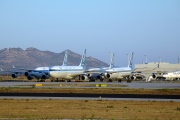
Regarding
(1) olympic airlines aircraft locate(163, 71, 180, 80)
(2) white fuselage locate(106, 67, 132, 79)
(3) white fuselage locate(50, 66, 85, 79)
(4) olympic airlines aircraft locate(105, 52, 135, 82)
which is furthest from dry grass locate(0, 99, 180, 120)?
(1) olympic airlines aircraft locate(163, 71, 180, 80)

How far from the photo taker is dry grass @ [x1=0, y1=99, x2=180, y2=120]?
34.8 m

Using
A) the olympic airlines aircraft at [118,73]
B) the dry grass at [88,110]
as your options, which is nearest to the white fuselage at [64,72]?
the olympic airlines aircraft at [118,73]

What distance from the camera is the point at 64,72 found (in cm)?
12462

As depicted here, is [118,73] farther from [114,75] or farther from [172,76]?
[172,76]

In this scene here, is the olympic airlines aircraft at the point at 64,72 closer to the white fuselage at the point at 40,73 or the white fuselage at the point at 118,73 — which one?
the white fuselage at the point at 40,73

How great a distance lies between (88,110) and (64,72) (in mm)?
85188

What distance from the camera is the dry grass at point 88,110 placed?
3481cm

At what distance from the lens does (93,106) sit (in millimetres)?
43219

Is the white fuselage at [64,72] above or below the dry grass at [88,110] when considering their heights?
above

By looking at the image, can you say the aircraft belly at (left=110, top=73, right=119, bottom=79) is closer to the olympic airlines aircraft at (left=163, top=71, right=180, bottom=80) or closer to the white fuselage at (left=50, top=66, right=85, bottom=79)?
the white fuselage at (left=50, top=66, right=85, bottom=79)

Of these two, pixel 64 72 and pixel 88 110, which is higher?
pixel 64 72

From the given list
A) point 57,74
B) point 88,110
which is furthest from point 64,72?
point 88,110

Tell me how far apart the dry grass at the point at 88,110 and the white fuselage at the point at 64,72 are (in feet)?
248

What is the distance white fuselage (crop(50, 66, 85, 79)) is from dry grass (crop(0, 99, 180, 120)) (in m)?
75.7
